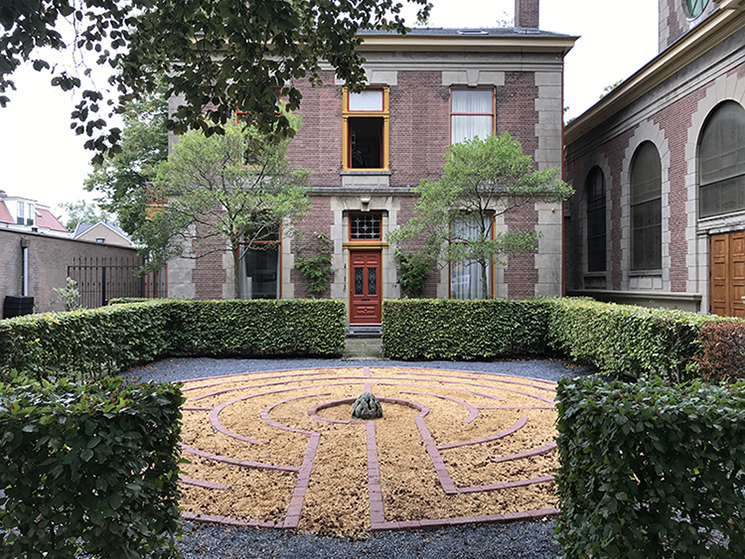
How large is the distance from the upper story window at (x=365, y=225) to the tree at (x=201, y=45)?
9813 millimetres

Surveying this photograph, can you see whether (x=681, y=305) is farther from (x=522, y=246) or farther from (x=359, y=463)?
(x=359, y=463)

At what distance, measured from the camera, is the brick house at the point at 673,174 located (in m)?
11.3

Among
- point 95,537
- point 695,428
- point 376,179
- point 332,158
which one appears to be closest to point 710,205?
point 376,179

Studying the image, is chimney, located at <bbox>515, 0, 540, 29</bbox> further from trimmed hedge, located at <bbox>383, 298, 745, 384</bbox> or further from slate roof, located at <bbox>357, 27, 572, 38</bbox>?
trimmed hedge, located at <bbox>383, 298, 745, 384</bbox>

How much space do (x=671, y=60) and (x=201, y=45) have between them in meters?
13.3

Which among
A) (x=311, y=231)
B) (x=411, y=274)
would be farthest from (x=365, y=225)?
(x=411, y=274)

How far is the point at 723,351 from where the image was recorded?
230 inches

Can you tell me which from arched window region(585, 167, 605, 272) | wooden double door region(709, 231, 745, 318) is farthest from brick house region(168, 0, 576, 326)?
wooden double door region(709, 231, 745, 318)

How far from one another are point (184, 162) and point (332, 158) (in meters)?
4.68

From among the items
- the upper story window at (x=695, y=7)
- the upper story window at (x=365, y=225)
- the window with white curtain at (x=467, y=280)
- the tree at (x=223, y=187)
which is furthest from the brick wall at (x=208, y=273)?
the upper story window at (x=695, y=7)

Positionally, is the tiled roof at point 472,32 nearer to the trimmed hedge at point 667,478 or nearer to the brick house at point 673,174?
the brick house at point 673,174

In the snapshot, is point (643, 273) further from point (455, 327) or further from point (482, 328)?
point (455, 327)

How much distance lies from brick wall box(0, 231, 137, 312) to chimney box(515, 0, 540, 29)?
15.7 metres

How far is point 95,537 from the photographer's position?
Result: 234 cm
